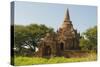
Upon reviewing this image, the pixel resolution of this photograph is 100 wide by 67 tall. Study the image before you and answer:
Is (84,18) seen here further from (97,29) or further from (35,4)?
(35,4)

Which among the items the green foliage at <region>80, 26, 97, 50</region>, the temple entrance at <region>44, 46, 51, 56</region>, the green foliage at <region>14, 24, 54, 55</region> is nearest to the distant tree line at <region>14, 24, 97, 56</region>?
the green foliage at <region>14, 24, 54, 55</region>

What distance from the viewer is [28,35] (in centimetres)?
274

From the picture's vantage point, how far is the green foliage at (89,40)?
3.07 meters

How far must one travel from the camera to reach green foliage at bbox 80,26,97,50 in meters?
3.07

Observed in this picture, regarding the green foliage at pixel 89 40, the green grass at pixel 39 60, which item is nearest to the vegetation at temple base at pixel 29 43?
the green grass at pixel 39 60

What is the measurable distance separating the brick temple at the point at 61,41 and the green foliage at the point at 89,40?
10 cm

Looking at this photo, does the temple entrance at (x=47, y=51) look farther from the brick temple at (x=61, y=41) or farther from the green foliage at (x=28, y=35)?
the green foliage at (x=28, y=35)

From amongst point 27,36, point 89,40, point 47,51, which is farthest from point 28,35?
point 89,40

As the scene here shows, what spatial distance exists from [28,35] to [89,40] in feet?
3.11

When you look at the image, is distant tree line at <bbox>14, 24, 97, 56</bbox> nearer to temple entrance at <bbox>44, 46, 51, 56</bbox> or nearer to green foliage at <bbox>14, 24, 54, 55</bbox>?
green foliage at <bbox>14, 24, 54, 55</bbox>

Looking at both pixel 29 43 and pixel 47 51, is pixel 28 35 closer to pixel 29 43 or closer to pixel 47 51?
pixel 29 43

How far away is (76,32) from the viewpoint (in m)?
3.01
